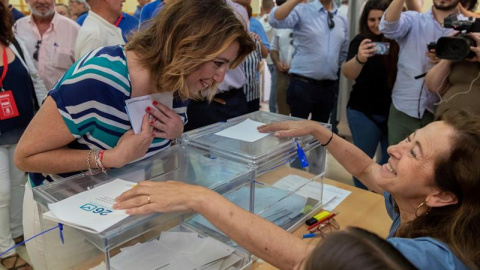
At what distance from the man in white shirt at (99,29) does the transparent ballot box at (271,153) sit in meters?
1.20

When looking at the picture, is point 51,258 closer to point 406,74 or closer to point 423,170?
point 423,170

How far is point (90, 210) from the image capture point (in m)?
0.85

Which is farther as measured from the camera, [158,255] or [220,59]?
[220,59]

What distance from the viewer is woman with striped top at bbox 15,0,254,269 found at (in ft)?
3.44

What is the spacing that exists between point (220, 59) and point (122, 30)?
1632mm

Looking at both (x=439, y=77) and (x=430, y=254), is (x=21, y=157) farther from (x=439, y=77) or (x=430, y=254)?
(x=439, y=77)

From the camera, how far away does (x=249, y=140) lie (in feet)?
4.23

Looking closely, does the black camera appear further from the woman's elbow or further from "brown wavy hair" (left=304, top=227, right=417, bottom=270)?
the woman's elbow

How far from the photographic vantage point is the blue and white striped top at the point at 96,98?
1.04 metres

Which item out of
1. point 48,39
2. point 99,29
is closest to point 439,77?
point 99,29

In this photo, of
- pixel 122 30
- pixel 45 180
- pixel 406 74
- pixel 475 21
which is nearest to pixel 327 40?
pixel 406 74

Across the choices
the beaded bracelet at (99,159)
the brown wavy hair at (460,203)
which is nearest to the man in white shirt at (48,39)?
the beaded bracelet at (99,159)

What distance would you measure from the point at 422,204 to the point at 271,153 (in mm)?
438

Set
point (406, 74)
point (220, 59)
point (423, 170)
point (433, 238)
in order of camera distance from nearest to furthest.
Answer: point (433, 238)
point (423, 170)
point (220, 59)
point (406, 74)
